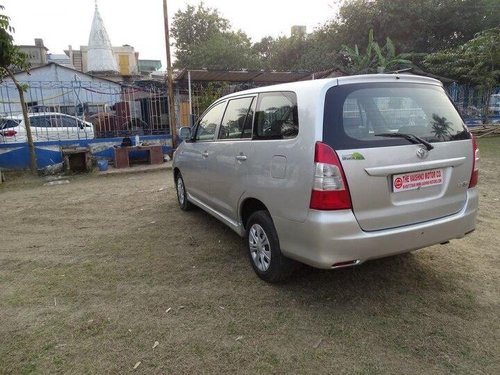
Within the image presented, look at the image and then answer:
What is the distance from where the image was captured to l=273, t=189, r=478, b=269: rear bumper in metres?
2.58

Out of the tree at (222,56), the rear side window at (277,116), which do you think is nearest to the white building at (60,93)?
the rear side window at (277,116)

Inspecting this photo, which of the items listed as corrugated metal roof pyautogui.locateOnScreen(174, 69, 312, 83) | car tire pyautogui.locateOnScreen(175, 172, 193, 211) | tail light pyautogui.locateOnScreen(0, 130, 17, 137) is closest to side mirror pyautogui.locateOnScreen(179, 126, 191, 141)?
car tire pyautogui.locateOnScreen(175, 172, 193, 211)

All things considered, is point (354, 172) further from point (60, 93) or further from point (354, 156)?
point (60, 93)

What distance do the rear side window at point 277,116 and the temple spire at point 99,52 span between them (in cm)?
2361

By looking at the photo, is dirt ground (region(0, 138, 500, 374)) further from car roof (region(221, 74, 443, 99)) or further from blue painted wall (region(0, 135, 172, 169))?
blue painted wall (region(0, 135, 172, 169))

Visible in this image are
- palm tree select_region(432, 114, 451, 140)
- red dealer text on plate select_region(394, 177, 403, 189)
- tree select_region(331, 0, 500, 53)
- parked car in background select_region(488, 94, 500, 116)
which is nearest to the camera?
red dealer text on plate select_region(394, 177, 403, 189)

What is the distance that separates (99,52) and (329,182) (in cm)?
2570

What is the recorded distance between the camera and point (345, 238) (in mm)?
2584

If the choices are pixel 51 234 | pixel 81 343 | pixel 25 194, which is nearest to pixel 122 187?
pixel 25 194

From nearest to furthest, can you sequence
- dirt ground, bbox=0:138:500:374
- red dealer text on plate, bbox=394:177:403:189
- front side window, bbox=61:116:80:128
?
1. dirt ground, bbox=0:138:500:374
2. red dealer text on plate, bbox=394:177:403:189
3. front side window, bbox=61:116:80:128

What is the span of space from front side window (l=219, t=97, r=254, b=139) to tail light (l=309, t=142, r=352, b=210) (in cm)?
105

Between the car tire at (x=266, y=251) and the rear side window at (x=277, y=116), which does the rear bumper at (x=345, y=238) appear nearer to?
the car tire at (x=266, y=251)

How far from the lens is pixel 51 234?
5.06 m

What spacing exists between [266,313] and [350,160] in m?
1.32
